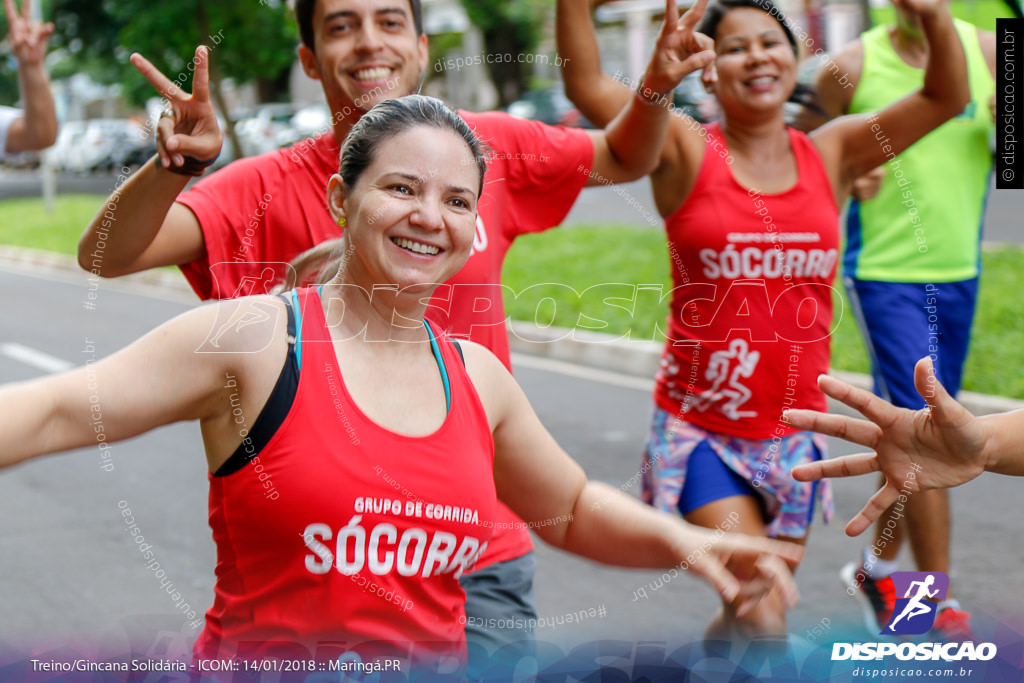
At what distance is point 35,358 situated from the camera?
8.01 meters

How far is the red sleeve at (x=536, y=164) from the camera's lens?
259cm

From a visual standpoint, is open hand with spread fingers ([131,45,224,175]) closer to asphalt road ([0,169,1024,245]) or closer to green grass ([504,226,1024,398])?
green grass ([504,226,1024,398])

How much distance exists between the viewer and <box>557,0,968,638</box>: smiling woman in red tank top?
294cm

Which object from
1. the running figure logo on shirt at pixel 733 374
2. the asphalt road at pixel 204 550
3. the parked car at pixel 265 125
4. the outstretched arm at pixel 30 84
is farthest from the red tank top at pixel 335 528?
the parked car at pixel 265 125

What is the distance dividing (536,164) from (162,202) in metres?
0.86

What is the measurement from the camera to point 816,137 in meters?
3.20

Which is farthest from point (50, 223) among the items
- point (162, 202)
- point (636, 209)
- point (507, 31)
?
point (162, 202)

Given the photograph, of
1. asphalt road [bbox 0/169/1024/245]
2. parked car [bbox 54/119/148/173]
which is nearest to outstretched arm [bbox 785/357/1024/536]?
asphalt road [bbox 0/169/1024/245]

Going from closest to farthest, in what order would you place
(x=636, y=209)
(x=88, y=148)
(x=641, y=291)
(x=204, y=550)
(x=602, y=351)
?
1. (x=204, y=550)
2. (x=641, y=291)
3. (x=602, y=351)
4. (x=636, y=209)
5. (x=88, y=148)

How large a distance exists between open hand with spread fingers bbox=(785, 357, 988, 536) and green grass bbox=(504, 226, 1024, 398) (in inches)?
133

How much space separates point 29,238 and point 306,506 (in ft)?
51.6

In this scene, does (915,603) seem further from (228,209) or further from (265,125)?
(265,125)

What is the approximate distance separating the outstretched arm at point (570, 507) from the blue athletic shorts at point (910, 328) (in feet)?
5.67

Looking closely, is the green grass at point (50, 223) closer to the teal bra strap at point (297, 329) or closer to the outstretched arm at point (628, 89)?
the outstretched arm at point (628, 89)
